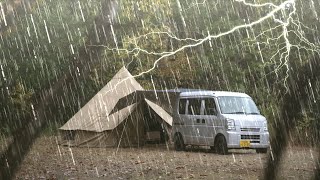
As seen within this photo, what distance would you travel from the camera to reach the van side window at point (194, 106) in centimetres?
1236

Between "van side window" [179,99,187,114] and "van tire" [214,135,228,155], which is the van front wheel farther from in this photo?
"van tire" [214,135,228,155]

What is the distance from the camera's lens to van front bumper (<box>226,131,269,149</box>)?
11.3 metres

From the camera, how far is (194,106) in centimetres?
1251

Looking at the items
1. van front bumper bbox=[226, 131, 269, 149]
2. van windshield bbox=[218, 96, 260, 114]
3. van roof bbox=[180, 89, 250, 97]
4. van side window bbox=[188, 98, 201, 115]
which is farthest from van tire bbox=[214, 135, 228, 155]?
van roof bbox=[180, 89, 250, 97]

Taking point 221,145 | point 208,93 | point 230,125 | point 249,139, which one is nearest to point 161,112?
point 208,93

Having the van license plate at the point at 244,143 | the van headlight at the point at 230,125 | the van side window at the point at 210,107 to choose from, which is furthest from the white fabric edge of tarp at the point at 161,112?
the van license plate at the point at 244,143

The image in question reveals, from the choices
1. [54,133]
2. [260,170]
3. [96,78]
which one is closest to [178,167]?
[260,170]

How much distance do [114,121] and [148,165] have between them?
13.2ft

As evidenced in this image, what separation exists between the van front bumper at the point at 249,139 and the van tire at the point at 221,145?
0.14m

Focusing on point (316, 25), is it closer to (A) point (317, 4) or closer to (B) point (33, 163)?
(A) point (317, 4)

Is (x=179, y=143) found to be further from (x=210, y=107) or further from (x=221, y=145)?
(x=221, y=145)

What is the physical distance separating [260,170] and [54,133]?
1272 cm

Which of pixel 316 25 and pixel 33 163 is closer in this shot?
pixel 33 163

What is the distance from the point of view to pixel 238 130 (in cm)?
1140
